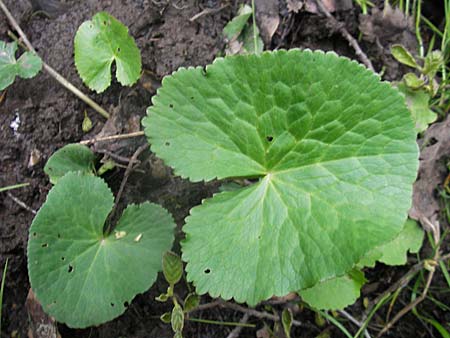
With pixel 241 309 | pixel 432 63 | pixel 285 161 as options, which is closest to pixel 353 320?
pixel 241 309

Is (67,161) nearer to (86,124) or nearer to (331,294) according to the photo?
(86,124)

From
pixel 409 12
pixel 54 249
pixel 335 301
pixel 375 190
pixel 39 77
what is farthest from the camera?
pixel 409 12

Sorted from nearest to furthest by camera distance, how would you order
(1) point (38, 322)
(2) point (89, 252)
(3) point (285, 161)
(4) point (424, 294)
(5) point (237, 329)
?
(3) point (285, 161) → (2) point (89, 252) → (1) point (38, 322) → (5) point (237, 329) → (4) point (424, 294)

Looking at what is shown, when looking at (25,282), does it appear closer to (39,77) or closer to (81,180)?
(81,180)

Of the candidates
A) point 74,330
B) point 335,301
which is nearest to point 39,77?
point 74,330

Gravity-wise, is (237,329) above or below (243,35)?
below

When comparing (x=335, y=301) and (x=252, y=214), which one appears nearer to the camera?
(x=252, y=214)

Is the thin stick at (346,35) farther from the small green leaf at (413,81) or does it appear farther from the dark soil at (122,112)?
the small green leaf at (413,81)
